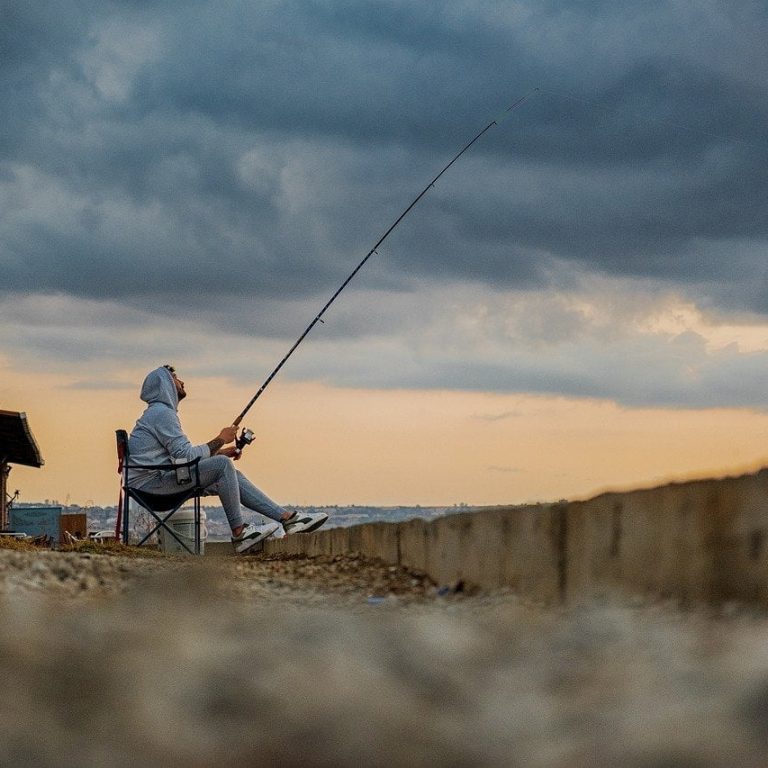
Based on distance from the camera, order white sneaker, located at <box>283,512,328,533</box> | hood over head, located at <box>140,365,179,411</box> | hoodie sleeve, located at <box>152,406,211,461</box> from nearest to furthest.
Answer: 1. white sneaker, located at <box>283,512,328,533</box>
2. hoodie sleeve, located at <box>152,406,211,461</box>
3. hood over head, located at <box>140,365,179,411</box>

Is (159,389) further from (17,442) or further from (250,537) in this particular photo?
(17,442)

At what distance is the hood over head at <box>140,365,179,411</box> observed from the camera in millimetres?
9922

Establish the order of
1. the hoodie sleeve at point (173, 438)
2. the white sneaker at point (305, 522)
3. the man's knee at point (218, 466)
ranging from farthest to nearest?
the hoodie sleeve at point (173, 438) < the man's knee at point (218, 466) < the white sneaker at point (305, 522)

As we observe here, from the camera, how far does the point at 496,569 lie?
3.85 metres

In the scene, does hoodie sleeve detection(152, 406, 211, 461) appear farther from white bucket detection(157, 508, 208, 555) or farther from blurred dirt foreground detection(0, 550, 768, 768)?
blurred dirt foreground detection(0, 550, 768, 768)

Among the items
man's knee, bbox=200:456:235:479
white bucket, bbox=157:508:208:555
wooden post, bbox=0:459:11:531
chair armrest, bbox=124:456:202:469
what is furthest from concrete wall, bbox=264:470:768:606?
wooden post, bbox=0:459:11:531

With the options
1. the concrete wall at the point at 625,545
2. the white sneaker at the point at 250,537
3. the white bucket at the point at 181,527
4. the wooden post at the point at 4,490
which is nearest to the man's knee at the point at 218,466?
the white sneaker at the point at 250,537

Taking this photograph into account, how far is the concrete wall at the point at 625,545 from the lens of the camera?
2.61 m

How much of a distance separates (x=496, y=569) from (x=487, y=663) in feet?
7.29

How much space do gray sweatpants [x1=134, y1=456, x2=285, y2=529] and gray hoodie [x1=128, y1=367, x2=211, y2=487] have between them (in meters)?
0.10

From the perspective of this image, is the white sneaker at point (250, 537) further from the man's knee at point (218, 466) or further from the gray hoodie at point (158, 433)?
the gray hoodie at point (158, 433)

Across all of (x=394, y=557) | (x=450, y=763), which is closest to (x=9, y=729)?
(x=450, y=763)

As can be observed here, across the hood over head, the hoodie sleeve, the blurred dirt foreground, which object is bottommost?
the blurred dirt foreground

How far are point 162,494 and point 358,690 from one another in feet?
27.8
